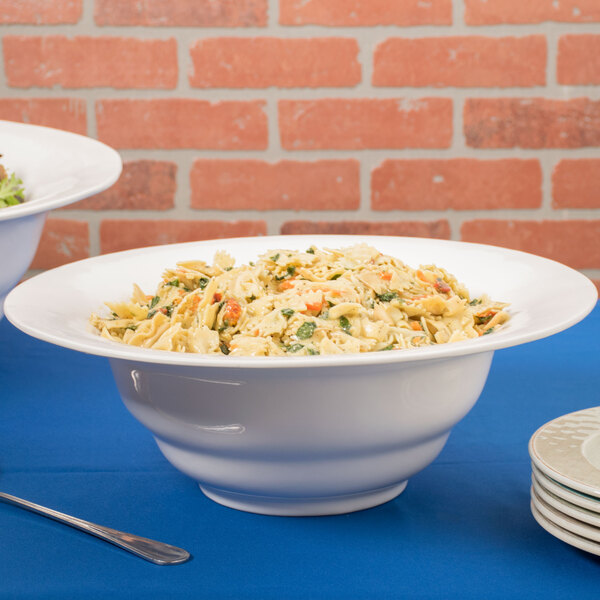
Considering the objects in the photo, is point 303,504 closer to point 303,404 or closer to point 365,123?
point 303,404

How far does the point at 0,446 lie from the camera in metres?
0.77

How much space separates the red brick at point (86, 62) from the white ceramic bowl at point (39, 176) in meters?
0.68

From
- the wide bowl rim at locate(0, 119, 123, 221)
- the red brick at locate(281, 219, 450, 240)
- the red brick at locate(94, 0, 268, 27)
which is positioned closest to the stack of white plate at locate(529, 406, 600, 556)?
the wide bowl rim at locate(0, 119, 123, 221)

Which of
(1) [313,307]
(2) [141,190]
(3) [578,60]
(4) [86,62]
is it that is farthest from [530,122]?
(1) [313,307]

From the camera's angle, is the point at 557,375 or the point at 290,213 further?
the point at 290,213

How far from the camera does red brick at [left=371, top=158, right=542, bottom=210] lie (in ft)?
5.99

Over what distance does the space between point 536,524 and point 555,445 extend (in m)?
0.07

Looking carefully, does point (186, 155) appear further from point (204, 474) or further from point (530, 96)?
point (204, 474)

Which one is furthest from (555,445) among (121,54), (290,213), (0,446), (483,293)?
(121,54)

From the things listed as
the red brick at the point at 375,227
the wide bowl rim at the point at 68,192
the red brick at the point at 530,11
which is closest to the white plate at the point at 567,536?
the wide bowl rim at the point at 68,192

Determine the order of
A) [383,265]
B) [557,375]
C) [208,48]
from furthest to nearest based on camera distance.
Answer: [208,48] < [557,375] < [383,265]

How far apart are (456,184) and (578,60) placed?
36cm

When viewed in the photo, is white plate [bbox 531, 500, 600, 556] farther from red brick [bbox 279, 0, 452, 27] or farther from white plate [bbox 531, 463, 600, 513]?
red brick [bbox 279, 0, 452, 27]

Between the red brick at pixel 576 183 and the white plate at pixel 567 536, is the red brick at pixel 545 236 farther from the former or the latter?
the white plate at pixel 567 536
